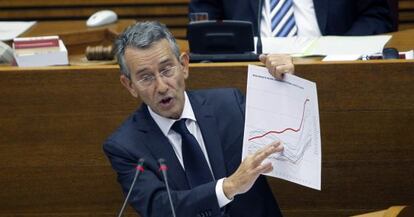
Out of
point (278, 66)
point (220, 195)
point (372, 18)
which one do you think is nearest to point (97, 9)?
point (372, 18)

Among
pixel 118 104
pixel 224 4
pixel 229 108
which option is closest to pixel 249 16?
pixel 224 4

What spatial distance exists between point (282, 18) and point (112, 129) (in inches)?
40.7

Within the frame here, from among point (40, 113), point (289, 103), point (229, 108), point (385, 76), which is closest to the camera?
point (289, 103)

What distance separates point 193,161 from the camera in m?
2.69

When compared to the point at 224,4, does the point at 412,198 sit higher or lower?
lower

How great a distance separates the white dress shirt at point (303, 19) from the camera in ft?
13.5

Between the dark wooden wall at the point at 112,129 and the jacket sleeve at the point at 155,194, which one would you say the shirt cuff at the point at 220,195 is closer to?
the jacket sleeve at the point at 155,194

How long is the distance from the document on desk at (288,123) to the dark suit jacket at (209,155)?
15cm

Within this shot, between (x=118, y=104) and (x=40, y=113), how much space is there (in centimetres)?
30

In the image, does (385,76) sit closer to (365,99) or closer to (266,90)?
(365,99)

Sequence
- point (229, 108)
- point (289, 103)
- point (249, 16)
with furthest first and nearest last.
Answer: point (249, 16), point (229, 108), point (289, 103)

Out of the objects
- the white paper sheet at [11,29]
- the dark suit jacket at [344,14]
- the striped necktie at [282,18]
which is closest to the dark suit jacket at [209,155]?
the striped necktie at [282,18]

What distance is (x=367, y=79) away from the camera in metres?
3.25

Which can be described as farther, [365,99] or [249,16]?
[249,16]
